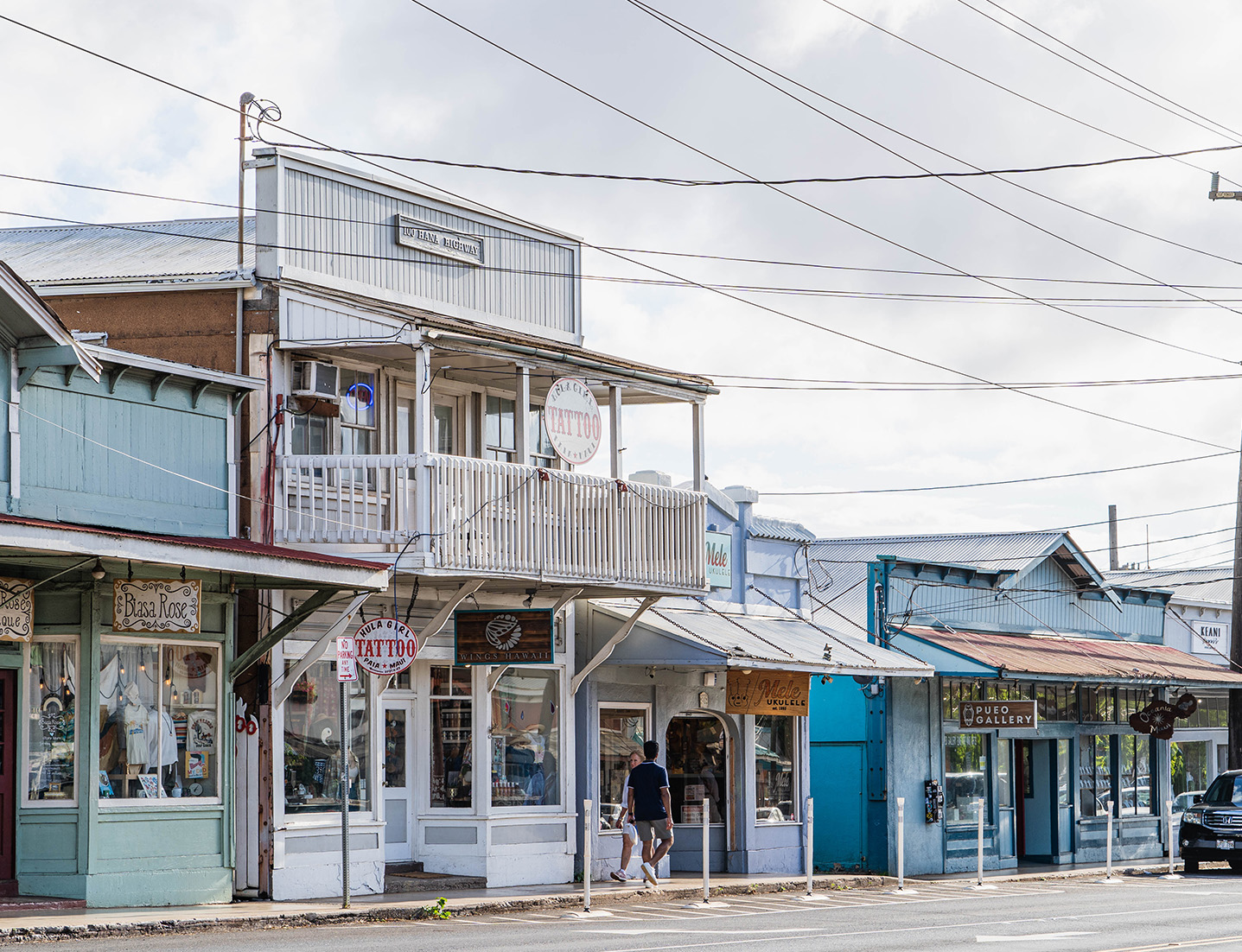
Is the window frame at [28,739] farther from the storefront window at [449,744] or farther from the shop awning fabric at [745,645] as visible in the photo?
the shop awning fabric at [745,645]

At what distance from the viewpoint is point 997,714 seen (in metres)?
28.2

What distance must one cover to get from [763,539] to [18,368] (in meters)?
13.5

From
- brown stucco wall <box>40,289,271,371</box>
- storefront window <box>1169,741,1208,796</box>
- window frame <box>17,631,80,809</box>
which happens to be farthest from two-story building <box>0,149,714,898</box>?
storefront window <box>1169,741,1208,796</box>

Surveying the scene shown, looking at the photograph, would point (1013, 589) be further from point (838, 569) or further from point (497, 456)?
point (497, 456)

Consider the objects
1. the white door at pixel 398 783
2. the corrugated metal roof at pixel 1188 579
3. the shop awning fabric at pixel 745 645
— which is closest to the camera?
the white door at pixel 398 783

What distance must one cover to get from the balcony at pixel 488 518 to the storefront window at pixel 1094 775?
13.7 m

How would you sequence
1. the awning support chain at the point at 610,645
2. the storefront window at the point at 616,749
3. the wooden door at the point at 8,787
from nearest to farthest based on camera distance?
1. the wooden door at the point at 8,787
2. the awning support chain at the point at 610,645
3. the storefront window at the point at 616,749

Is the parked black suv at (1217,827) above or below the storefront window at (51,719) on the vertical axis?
below

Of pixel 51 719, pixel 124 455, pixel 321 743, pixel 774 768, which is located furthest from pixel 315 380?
pixel 774 768

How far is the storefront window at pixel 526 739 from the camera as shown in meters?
21.1

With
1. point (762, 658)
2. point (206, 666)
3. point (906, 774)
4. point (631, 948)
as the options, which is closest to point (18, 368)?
point (206, 666)

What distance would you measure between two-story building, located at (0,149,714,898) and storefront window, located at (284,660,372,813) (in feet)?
0.09

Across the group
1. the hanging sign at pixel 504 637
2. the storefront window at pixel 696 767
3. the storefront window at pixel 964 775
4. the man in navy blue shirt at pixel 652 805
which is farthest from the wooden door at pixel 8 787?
the storefront window at pixel 964 775

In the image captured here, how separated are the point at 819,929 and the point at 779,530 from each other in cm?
1354
